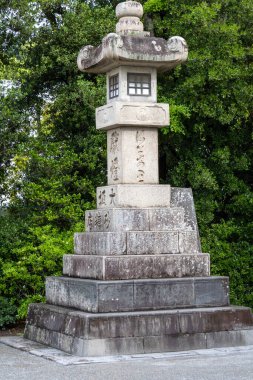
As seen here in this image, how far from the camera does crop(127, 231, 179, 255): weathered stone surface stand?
1095 centimetres

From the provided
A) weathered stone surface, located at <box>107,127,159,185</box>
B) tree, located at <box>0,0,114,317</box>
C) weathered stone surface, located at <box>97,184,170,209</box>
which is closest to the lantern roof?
weathered stone surface, located at <box>107,127,159,185</box>

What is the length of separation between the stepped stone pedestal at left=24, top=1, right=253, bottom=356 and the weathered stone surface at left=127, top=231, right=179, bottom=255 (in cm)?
1

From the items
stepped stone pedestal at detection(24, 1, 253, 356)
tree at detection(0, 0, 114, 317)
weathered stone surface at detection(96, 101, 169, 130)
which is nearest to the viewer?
stepped stone pedestal at detection(24, 1, 253, 356)

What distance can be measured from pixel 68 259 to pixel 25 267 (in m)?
2.99

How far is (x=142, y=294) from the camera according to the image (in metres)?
10.6

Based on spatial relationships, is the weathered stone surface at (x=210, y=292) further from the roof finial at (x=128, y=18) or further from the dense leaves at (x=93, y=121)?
the dense leaves at (x=93, y=121)

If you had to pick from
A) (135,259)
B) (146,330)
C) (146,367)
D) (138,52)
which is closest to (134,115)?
(138,52)

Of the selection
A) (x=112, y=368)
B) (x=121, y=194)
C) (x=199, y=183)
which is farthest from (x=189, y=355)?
(x=199, y=183)

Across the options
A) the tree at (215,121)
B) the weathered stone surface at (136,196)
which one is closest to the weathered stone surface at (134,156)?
the weathered stone surface at (136,196)

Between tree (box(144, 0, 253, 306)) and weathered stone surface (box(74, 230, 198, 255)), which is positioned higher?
tree (box(144, 0, 253, 306))

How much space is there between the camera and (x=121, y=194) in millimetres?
11250

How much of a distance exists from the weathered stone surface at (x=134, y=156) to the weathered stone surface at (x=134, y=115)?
15 cm

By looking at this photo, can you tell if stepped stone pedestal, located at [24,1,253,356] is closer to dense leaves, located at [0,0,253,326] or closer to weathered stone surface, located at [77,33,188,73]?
weathered stone surface, located at [77,33,188,73]

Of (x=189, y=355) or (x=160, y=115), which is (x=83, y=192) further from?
(x=189, y=355)
